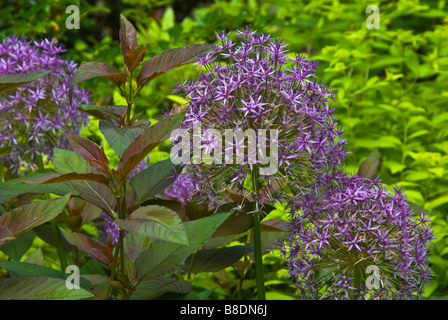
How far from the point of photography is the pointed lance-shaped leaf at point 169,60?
1.52 m

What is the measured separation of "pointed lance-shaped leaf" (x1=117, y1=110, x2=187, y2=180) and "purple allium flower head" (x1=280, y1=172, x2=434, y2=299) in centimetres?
43

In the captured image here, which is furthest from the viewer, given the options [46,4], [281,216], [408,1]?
[46,4]

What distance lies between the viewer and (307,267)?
1.54m

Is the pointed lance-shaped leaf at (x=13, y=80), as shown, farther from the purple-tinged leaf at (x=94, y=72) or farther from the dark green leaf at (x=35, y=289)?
the dark green leaf at (x=35, y=289)

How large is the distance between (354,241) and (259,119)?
16.1 inches

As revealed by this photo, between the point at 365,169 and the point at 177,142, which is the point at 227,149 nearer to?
the point at 177,142

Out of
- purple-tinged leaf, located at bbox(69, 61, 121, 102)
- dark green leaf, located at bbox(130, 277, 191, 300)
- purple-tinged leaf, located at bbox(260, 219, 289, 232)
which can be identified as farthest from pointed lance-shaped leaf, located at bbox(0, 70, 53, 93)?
purple-tinged leaf, located at bbox(260, 219, 289, 232)

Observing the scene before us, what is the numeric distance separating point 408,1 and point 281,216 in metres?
1.62

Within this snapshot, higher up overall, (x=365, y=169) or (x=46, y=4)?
(x=46, y=4)

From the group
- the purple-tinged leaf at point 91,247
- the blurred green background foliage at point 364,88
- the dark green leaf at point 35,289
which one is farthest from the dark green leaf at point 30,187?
the blurred green background foliage at point 364,88

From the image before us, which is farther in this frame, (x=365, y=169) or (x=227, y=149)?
(x=365, y=169)

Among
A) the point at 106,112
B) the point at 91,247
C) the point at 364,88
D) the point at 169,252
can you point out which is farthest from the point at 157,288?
the point at 364,88

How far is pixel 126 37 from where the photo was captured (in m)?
1.56

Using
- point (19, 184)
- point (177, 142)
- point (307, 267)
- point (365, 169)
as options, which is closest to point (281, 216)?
point (365, 169)
